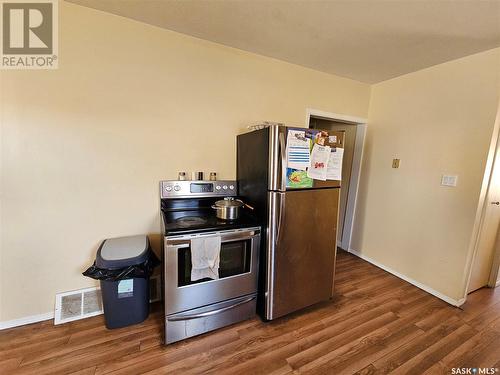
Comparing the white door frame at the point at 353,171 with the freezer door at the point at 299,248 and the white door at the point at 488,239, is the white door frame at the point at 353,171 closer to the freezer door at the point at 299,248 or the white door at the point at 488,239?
the white door at the point at 488,239

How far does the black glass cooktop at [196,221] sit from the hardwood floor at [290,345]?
85 cm

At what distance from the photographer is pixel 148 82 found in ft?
5.94

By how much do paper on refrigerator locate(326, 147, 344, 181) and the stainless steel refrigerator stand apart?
4 cm

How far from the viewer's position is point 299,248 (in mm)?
1789

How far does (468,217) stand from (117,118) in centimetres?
329

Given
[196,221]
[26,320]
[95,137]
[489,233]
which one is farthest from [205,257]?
[489,233]

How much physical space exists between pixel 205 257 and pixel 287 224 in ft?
2.21

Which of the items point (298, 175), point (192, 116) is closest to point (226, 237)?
point (298, 175)

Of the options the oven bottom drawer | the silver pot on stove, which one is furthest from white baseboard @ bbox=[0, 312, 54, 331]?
the silver pot on stove

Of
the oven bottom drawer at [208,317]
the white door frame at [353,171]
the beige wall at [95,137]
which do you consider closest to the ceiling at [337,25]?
the beige wall at [95,137]

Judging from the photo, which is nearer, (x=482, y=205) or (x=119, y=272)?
(x=119, y=272)

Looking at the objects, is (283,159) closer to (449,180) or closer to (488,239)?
(449,180)

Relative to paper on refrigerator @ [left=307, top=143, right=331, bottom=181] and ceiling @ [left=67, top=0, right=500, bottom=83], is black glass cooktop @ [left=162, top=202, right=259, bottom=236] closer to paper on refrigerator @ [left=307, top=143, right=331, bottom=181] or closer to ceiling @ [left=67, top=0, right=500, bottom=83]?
paper on refrigerator @ [left=307, top=143, right=331, bottom=181]

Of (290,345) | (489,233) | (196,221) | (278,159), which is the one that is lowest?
(290,345)
